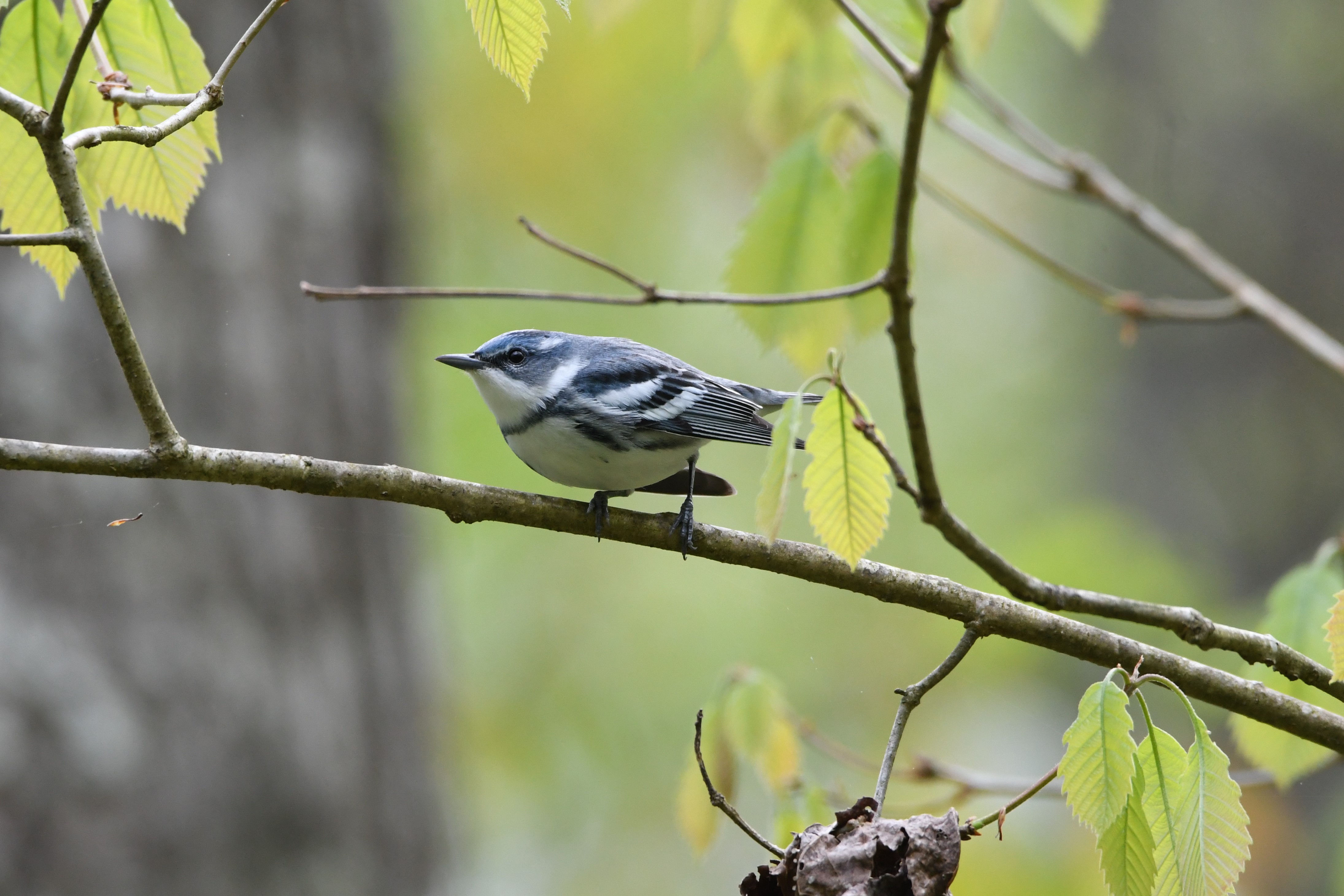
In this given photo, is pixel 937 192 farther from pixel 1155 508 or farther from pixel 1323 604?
pixel 1155 508

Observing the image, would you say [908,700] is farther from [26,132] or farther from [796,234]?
[26,132]

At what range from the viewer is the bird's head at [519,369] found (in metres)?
2.75

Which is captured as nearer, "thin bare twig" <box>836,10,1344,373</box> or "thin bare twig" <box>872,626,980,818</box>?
"thin bare twig" <box>872,626,980,818</box>

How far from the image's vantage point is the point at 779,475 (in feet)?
4.91

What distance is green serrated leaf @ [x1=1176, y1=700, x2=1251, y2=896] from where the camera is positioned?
1396 millimetres

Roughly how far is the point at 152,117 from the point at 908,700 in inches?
62.5

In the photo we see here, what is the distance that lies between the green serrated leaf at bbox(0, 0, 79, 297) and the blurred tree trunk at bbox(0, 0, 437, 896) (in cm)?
177

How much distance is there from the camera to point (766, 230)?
252 centimetres

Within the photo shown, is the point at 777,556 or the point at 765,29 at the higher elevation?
the point at 765,29

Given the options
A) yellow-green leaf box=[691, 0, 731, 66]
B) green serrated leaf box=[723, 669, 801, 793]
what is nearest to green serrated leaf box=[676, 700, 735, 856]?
green serrated leaf box=[723, 669, 801, 793]

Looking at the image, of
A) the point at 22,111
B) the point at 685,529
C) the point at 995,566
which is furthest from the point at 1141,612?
the point at 22,111

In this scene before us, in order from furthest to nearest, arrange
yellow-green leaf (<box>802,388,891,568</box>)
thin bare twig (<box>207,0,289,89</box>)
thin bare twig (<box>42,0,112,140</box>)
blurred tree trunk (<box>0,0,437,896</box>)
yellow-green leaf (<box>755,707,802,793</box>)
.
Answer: blurred tree trunk (<box>0,0,437,896</box>), yellow-green leaf (<box>755,707,802,793</box>), yellow-green leaf (<box>802,388,891,568</box>), thin bare twig (<box>207,0,289,89</box>), thin bare twig (<box>42,0,112,140</box>)

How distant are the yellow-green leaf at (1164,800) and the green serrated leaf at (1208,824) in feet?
0.04

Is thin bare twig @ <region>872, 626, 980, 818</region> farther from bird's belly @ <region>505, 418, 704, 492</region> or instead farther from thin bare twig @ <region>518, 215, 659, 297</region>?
bird's belly @ <region>505, 418, 704, 492</region>
